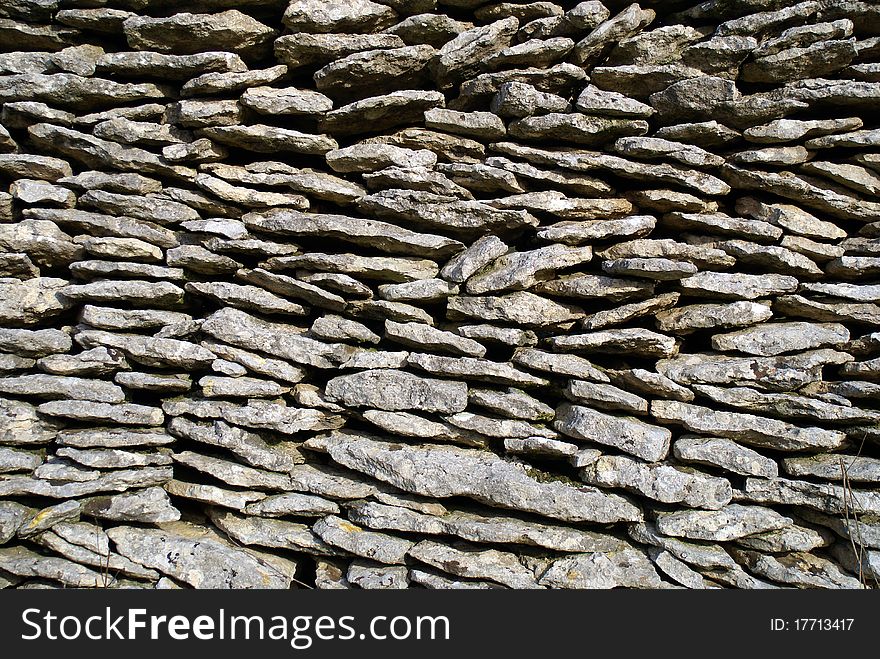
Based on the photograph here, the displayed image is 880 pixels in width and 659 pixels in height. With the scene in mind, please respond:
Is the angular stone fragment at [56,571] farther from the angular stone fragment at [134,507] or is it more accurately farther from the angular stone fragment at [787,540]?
the angular stone fragment at [787,540]

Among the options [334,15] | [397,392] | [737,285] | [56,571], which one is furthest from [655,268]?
[56,571]

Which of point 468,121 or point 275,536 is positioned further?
point 468,121

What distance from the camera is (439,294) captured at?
16.1 ft

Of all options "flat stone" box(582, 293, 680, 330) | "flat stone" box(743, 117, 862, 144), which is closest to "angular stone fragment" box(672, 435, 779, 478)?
"flat stone" box(582, 293, 680, 330)

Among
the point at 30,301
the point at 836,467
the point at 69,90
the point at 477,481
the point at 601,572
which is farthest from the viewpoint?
the point at 69,90

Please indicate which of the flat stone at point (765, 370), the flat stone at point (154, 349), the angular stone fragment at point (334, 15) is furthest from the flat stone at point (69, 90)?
the flat stone at point (765, 370)

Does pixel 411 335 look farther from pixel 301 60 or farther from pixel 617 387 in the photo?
pixel 301 60

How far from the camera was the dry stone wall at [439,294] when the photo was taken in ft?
14.7

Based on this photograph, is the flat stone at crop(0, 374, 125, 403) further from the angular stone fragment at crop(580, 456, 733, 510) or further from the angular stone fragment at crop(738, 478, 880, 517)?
the angular stone fragment at crop(738, 478, 880, 517)

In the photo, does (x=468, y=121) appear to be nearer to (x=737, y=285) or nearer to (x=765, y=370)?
(x=737, y=285)

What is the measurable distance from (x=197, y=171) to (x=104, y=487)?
8.90 ft

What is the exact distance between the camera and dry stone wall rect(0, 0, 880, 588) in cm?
447

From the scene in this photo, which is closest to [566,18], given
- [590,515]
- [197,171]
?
[197,171]

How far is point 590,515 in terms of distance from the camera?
14.5 ft
